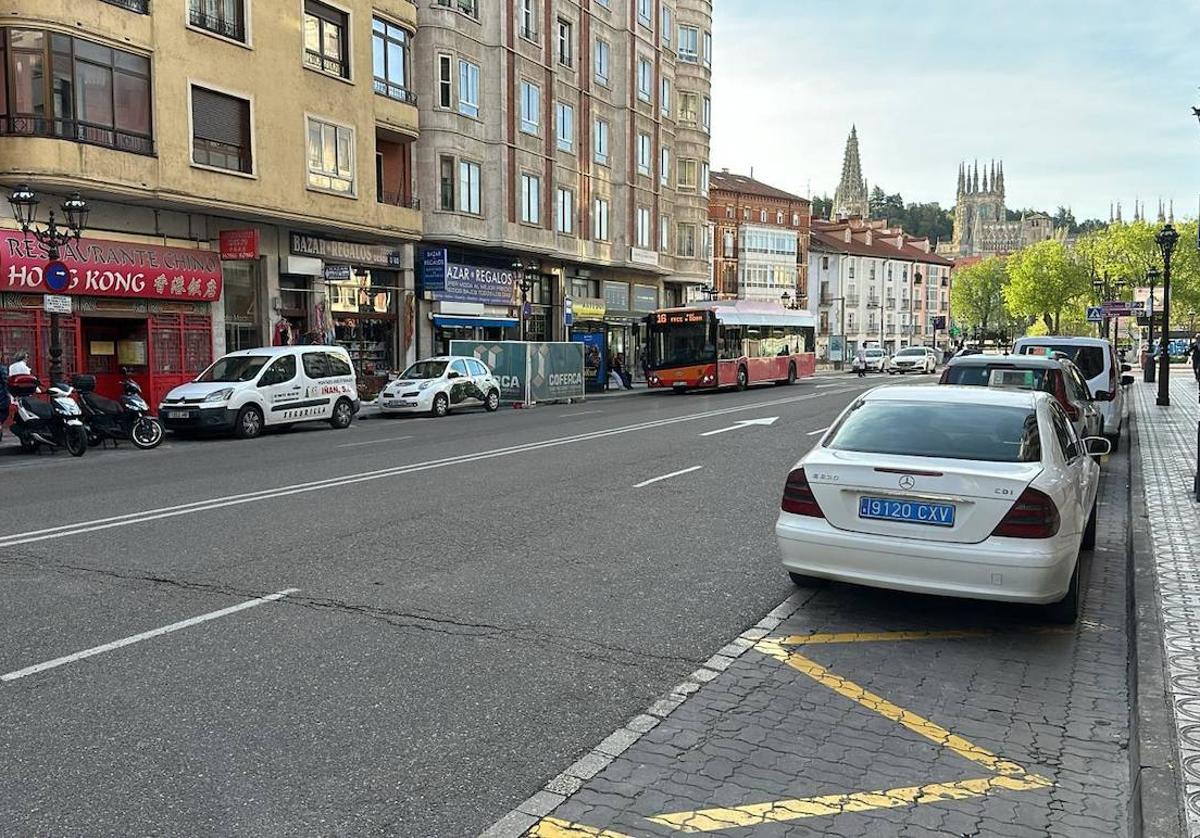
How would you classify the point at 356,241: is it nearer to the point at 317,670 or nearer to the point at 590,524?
the point at 590,524

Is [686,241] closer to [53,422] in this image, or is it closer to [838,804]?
[53,422]

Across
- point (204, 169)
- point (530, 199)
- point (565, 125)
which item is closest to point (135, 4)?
point (204, 169)

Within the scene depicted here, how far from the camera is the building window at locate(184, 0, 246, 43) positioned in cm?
2200

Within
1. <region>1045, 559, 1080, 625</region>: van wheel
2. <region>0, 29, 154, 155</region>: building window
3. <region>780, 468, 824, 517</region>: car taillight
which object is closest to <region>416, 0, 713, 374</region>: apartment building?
<region>0, 29, 154, 155</region>: building window

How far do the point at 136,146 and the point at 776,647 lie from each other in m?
20.1

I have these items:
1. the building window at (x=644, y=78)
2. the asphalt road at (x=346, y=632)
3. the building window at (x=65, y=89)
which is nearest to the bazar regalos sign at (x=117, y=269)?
the building window at (x=65, y=89)

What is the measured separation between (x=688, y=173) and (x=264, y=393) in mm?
34318

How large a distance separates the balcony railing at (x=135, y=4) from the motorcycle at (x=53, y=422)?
30.5 ft

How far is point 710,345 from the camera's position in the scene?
108 feet

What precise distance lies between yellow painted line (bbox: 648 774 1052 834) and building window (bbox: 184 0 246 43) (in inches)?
911

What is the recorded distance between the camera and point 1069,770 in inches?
157

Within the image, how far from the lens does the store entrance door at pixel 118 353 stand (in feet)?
72.8

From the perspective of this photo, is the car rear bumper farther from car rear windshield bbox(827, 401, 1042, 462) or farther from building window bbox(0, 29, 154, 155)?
building window bbox(0, 29, 154, 155)

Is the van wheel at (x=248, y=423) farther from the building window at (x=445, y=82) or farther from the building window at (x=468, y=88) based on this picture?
the building window at (x=468, y=88)
